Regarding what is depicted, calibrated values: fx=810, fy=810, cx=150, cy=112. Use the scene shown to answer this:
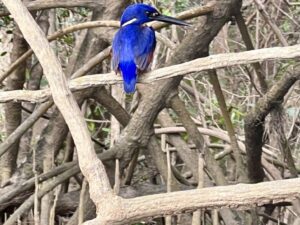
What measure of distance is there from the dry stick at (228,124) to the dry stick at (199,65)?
4.47 feet

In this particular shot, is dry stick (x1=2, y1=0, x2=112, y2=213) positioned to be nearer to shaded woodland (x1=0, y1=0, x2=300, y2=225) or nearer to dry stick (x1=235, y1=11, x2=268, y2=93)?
shaded woodland (x1=0, y1=0, x2=300, y2=225)

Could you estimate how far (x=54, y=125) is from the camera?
4398 millimetres

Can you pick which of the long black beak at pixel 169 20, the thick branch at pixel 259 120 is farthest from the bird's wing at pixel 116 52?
the thick branch at pixel 259 120

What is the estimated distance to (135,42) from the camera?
10.5ft

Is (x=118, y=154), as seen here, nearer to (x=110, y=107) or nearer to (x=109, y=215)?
(x=110, y=107)

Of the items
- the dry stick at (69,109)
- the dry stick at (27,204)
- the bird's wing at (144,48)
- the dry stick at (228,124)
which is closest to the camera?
the dry stick at (69,109)

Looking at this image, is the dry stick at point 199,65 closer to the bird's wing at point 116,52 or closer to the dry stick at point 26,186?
the bird's wing at point 116,52

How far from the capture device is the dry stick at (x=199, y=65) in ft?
8.35

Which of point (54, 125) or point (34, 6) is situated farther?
point (54, 125)

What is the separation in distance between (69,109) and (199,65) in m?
0.44

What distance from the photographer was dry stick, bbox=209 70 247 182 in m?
4.22

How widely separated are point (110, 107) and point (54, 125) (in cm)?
33

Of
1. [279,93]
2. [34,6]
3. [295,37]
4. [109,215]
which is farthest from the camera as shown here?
[295,37]

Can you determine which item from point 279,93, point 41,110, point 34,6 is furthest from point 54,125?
point 279,93
